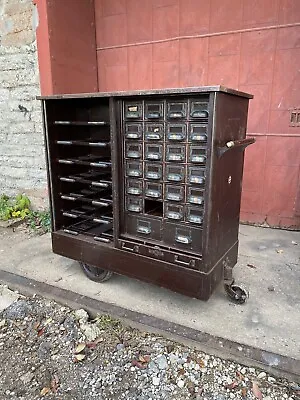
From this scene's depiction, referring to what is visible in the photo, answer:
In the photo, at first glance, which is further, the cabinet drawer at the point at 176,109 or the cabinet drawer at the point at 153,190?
the cabinet drawer at the point at 153,190

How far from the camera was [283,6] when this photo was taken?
8.46ft

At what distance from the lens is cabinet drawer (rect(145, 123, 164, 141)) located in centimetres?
161

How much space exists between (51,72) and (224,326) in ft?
8.11

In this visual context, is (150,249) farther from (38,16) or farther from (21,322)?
(38,16)

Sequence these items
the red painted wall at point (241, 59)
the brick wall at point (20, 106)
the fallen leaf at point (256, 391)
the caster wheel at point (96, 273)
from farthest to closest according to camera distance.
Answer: the brick wall at point (20, 106) < the red painted wall at point (241, 59) < the caster wheel at point (96, 273) < the fallen leaf at point (256, 391)

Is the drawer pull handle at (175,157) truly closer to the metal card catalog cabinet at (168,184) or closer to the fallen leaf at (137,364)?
the metal card catalog cabinet at (168,184)

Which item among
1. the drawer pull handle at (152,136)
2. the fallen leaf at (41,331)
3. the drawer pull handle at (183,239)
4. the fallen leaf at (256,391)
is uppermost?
the drawer pull handle at (152,136)

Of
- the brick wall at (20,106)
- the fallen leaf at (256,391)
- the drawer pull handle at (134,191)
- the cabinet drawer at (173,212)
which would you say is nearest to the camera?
Answer: the fallen leaf at (256,391)

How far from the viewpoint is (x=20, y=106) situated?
315 cm

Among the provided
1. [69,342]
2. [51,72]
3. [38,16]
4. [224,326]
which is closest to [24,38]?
[38,16]

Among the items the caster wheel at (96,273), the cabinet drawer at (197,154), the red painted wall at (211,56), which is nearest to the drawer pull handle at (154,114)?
the cabinet drawer at (197,154)

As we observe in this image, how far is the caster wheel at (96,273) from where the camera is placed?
2.09 meters

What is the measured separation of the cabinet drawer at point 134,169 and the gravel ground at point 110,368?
835 millimetres

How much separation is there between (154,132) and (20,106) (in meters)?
2.10
